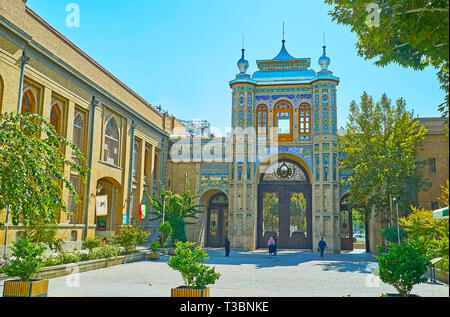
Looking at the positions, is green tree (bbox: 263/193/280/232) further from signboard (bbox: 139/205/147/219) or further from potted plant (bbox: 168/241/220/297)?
potted plant (bbox: 168/241/220/297)

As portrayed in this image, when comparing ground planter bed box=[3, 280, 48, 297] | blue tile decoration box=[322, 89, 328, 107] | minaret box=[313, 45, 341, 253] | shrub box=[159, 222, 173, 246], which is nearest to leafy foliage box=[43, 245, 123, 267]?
ground planter bed box=[3, 280, 48, 297]

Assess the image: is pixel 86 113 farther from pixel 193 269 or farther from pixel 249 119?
pixel 193 269

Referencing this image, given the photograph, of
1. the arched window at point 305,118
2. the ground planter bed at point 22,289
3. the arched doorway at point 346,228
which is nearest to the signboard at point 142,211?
the arched window at point 305,118

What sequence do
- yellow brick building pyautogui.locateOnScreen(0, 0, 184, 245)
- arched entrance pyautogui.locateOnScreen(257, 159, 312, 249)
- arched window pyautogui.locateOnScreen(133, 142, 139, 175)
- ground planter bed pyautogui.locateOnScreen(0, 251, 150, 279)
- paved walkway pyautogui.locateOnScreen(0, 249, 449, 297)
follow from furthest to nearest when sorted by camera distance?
arched entrance pyautogui.locateOnScreen(257, 159, 312, 249), arched window pyautogui.locateOnScreen(133, 142, 139, 175), yellow brick building pyautogui.locateOnScreen(0, 0, 184, 245), ground planter bed pyautogui.locateOnScreen(0, 251, 150, 279), paved walkway pyautogui.locateOnScreen(0, 249, 449, 297)

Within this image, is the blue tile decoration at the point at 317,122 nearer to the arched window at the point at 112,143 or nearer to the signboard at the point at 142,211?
the signboard at the point at 142,211

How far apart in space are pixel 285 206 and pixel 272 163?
3334 mm

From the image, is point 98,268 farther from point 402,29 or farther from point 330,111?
point 330,111

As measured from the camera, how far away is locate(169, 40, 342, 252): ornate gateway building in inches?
1166

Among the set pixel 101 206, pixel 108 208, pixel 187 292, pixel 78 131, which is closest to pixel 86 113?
pixel 78 131

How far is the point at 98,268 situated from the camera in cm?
1666

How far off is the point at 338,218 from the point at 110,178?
50.7ft

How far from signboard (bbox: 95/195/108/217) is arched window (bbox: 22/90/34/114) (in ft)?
21.3
